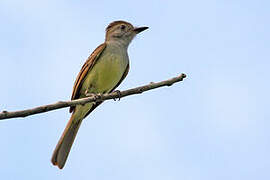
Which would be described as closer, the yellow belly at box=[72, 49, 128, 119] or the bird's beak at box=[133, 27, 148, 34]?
the yellow belly at box=[72, 49, 128, 119]

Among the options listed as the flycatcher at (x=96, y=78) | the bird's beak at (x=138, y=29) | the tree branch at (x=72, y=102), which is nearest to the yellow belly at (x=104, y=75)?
the flycatcher at (x=96, y=78)

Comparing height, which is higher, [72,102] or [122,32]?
[122,32]

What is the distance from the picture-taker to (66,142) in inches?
328

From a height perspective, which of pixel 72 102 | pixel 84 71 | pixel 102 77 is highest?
pixel 84 71

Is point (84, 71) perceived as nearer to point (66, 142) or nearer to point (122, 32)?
point (66, 142)

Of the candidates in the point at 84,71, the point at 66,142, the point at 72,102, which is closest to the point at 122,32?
the point at 84,71

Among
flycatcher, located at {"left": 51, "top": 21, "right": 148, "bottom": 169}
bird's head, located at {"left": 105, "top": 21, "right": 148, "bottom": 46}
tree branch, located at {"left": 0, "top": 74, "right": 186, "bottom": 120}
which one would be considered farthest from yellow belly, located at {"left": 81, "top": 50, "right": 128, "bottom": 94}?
tree branch, located at {"left": 0, "top": 74, "right": 186, "bottom": 120}

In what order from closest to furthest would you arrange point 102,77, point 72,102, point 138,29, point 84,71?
1. point 72,102
2. point 102,77
3. point 84,71
4. point 138,29

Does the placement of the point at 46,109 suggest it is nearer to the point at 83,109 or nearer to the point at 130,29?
the point at 83,109

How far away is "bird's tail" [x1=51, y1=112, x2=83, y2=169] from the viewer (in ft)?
25.5

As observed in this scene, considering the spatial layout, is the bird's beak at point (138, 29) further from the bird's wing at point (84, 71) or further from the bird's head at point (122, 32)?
the bird's wing at point (84, 71)

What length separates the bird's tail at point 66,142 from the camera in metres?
7.78

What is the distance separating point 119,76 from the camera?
8.87m

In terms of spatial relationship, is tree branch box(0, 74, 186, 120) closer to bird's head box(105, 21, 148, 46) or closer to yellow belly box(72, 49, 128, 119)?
yellow belly box(72, 49, 128, 119)
